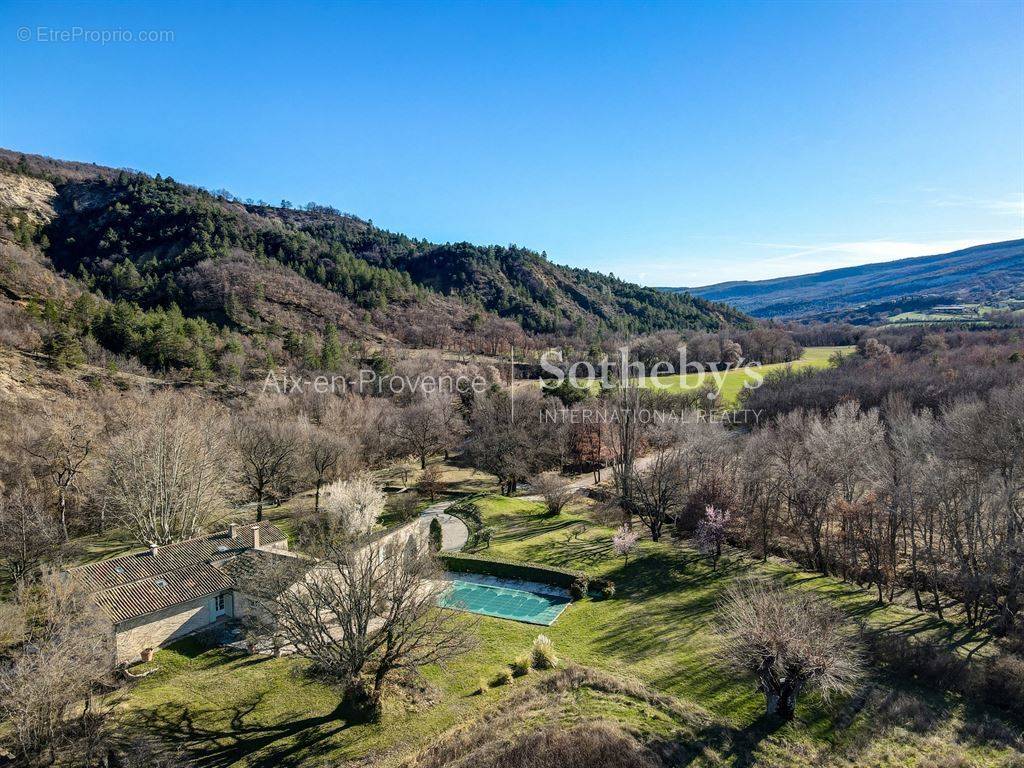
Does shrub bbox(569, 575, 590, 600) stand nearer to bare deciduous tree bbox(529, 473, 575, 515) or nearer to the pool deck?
the pool deck

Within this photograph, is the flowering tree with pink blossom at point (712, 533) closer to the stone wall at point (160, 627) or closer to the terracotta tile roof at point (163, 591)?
the terracotta tile roof at point (163, 591)

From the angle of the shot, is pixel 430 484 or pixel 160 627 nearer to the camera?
pixel 160 627

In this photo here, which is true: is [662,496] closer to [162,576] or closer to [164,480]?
[162,576]

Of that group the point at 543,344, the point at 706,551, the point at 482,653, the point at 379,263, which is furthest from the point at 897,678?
the point at 379,263

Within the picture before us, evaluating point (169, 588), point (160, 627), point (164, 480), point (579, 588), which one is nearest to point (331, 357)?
point (164, 480)

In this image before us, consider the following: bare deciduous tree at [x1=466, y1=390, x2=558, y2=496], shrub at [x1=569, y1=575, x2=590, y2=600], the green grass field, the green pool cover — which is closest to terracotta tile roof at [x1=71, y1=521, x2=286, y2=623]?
the green pool cover

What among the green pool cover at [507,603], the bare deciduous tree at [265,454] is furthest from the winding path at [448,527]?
the bare deciduous tree at [265,454]
